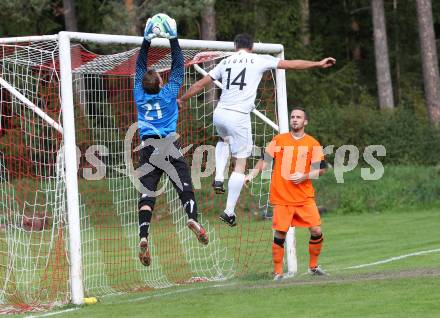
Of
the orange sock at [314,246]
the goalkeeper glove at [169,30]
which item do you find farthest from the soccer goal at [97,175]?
the orange sock at [314,246]

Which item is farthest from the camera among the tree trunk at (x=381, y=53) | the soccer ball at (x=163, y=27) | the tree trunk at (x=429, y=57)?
the tree trunk at (x=381, y=53)

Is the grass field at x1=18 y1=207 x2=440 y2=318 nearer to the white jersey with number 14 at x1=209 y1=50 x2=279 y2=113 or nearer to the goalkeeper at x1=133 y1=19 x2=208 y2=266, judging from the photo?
the goalkeeper at x1=133 y1=19 x2=208 y2=266

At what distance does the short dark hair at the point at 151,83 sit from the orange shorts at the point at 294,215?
2.43 m

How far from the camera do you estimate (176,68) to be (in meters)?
13.4

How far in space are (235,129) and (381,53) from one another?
28385 mm

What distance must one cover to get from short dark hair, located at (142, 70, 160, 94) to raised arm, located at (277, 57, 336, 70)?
1540 millimetres

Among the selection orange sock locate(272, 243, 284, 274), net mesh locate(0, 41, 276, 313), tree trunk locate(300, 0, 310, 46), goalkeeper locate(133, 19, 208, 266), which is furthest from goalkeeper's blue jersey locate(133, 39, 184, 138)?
tree trunk locate(300, 0, 310, 46)

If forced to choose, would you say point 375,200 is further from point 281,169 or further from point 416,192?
point 281,169

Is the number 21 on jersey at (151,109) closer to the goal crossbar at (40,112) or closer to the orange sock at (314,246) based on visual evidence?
the goal crossbar at (40,112)

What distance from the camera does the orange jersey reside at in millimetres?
14227

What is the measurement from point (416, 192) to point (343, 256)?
418 inches

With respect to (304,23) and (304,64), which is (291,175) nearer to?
(304,64)

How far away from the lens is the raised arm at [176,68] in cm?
1329

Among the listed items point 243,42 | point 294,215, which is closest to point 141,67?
point 243,42
